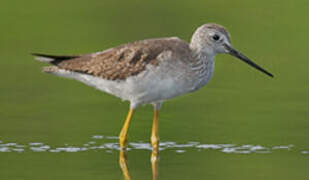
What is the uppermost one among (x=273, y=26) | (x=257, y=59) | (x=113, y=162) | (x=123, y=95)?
(x=273, y=26)

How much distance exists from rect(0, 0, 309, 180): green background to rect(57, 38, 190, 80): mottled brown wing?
3.66ft

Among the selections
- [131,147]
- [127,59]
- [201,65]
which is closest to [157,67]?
[127,59]

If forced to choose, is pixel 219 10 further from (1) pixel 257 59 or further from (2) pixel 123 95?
(2) pixel 123 95

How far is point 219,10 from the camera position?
97.3 feet

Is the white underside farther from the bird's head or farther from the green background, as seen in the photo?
the green background

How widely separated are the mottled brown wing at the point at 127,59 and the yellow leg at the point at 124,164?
1.28 metres

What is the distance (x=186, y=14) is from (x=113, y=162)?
1391cm

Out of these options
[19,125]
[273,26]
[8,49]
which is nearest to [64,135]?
[19,125]

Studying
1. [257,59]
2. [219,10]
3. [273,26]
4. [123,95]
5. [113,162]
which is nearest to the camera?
[113,162]

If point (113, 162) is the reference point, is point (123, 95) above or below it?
above

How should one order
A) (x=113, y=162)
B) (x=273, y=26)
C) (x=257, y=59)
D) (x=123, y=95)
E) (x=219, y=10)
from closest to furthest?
1. (x=113, y=162)
2. (x=123, y=95)
3. (x=257, y=59)
4. (x=273, y=26)
5. (x=219, y=10)

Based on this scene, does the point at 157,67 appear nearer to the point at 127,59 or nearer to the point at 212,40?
the point at 127,59

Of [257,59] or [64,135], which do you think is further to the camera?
[257,59]

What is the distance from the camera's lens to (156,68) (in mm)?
16328
